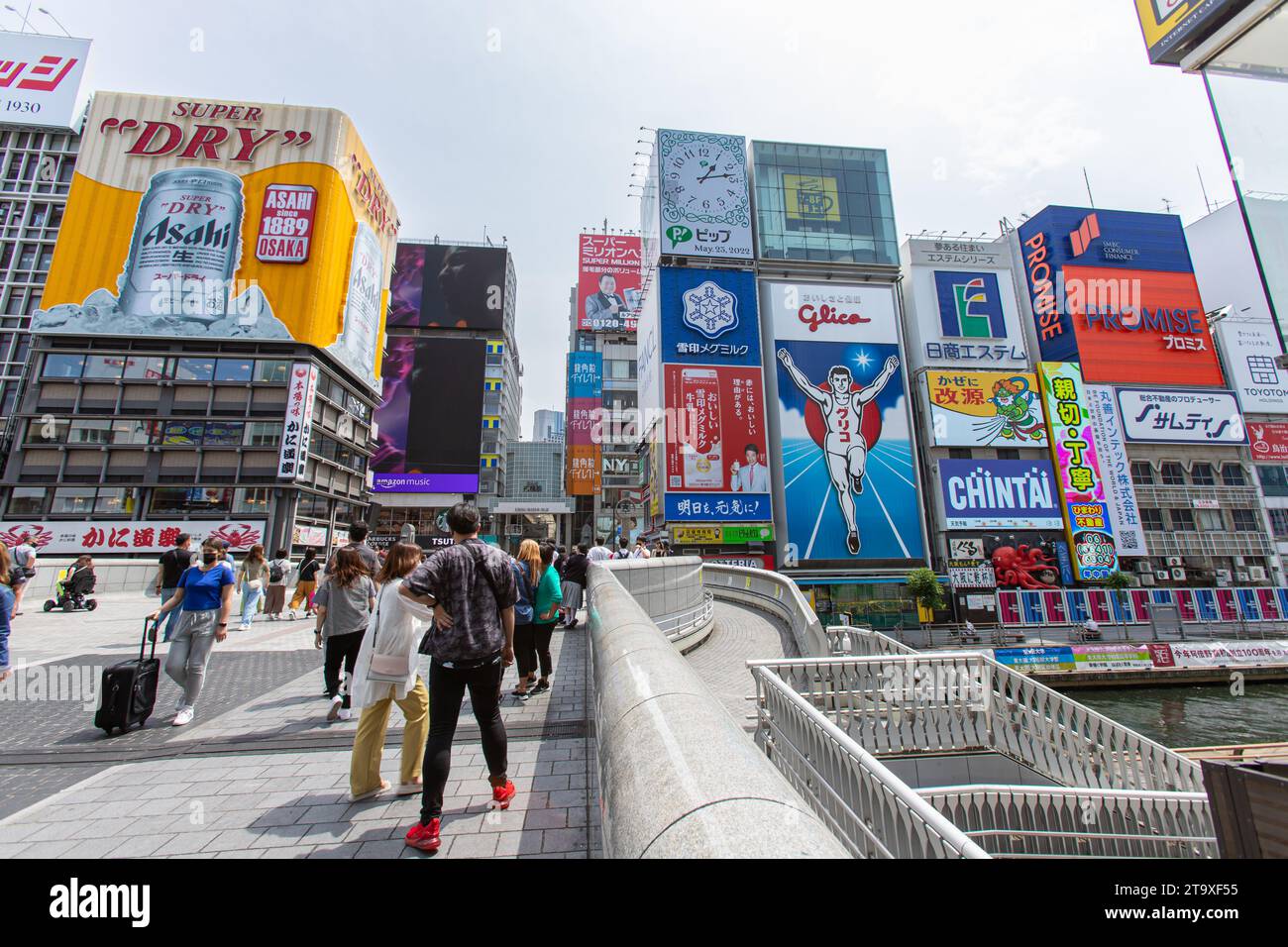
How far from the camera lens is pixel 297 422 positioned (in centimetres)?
3650

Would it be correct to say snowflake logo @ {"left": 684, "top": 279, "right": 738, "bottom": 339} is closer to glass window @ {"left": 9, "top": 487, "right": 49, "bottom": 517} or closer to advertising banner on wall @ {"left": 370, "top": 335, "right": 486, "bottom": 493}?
advertising banner on wall @ {"left": 370, "top": 335, "right": 486, "bottom": 493}

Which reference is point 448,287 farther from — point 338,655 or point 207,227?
point 338,655

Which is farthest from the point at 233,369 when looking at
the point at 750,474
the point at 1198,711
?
the point at 1198,711

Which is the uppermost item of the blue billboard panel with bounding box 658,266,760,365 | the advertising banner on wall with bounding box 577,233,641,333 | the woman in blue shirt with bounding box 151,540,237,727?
the advertising banner on wall with bounding box 577,233,641,333

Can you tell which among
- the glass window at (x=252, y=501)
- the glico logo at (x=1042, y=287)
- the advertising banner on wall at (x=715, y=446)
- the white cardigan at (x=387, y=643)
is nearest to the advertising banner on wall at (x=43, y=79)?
the glass window at (x=252, y=501)

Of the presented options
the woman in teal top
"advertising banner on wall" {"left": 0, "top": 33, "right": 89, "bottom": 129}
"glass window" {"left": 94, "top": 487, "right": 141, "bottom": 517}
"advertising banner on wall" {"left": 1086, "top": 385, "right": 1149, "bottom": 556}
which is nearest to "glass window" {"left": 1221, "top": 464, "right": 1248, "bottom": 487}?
"advertising banner on wall" {"left": 1086, "top": 385, "right": 1149, "bottom": 556}

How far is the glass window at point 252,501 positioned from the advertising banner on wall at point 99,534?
154 cm

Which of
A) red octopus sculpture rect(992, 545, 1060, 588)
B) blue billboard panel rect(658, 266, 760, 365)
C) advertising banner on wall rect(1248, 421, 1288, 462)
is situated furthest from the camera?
advertising banner on wall rect(1248, 421, 1288, 462)

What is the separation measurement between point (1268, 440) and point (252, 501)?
78638 millimetres

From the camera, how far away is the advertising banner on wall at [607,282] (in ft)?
221

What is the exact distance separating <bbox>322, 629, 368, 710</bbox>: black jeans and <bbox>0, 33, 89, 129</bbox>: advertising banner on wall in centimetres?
7865

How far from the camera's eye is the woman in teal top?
6.36 m

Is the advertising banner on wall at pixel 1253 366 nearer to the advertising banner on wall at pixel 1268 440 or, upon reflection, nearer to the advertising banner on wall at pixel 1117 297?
the advertising banner on wall at pixel 1268 440
